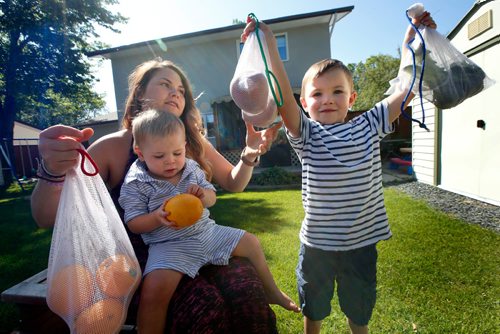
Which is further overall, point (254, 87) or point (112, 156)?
point (112, 156)

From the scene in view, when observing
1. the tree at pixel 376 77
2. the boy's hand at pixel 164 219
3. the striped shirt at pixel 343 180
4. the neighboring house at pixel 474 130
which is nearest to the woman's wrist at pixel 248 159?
the striped shirt at pixel 343 180

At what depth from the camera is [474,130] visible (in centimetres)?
555

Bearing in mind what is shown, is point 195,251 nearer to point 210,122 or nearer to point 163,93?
point 163,93

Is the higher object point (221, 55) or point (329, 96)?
point (221, 55)

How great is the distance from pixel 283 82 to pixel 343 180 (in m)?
0.66

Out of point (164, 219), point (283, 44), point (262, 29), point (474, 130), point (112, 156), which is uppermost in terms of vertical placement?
point (283, 44)

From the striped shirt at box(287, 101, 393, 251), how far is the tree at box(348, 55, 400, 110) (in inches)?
1254

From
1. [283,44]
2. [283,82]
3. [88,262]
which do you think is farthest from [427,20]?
[283,44]

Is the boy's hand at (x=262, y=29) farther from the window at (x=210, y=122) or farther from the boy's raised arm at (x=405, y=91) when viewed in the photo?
the window at (x=210, y=122)

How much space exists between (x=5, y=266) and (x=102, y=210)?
3.58 meters

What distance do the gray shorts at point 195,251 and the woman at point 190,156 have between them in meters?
0.06

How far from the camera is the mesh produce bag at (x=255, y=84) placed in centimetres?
132

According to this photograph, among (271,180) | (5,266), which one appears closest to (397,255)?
(5,266)

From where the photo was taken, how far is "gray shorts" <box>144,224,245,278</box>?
139 cm
